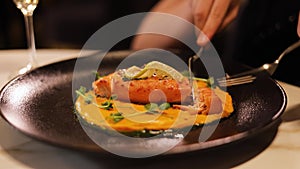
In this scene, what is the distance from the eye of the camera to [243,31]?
2.94 meters

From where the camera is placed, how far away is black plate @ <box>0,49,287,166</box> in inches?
38.4

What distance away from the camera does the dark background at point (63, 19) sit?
3.69 metres

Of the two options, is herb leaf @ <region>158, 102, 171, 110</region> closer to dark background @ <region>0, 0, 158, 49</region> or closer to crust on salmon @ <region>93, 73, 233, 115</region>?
crust on salmon @ <region>93, 73, 233, 115</region>

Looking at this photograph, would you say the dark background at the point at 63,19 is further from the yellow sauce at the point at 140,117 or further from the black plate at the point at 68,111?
the yellow sauce at the point at 140,117

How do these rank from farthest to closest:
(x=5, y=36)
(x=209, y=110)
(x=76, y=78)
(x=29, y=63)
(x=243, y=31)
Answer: (x=5, y=36), (x=243, y=31), (x=29, y=63), (x=76, y=78), (x=209, y=110)

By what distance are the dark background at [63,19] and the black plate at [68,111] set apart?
2296mm

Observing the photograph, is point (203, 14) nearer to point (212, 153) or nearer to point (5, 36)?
point (212, 153)

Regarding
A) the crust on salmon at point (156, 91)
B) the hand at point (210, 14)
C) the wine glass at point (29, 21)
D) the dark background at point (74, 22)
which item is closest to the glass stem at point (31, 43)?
the wine glass at point (29, 21)

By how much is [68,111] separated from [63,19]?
2.82 m

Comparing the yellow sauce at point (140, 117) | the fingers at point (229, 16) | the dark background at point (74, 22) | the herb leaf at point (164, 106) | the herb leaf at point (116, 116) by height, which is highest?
the fingers at point (229, 16)

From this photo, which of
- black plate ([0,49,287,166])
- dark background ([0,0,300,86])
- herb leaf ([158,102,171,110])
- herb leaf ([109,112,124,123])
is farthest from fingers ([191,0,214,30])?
dark background ([0,0,300,86])

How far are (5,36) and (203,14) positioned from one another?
2.47m

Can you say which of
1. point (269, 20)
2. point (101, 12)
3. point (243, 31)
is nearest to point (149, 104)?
point (269, 20)

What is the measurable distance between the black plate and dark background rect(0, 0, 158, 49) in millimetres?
2296
